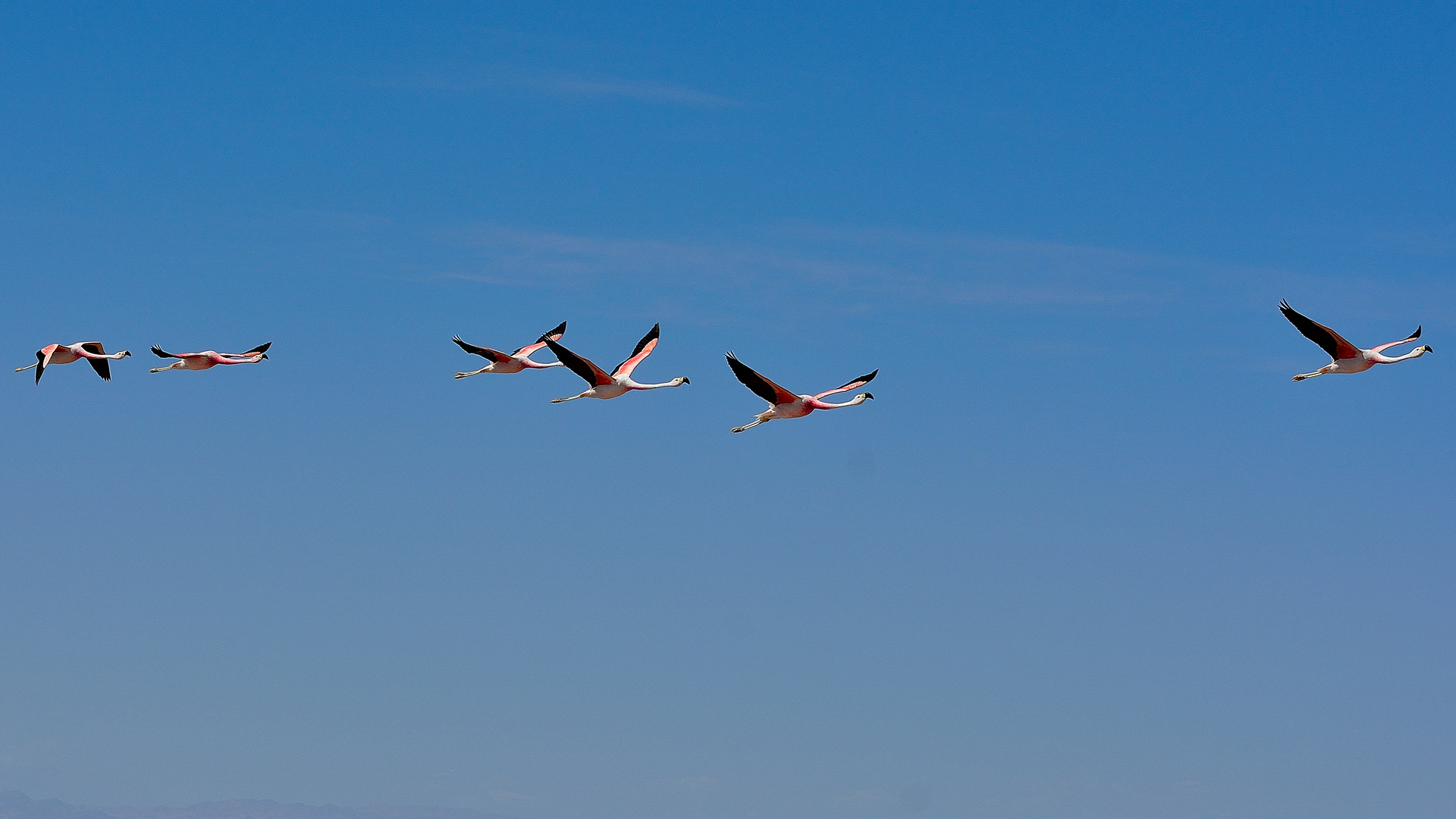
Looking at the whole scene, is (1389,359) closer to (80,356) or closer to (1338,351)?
(1338,351)

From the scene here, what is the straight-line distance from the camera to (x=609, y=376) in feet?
227

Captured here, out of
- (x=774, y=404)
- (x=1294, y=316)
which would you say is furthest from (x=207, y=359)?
(x=1294, y=316)

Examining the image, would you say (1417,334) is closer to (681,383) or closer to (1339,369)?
(1339,369)

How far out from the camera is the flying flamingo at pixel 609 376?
2653 inches

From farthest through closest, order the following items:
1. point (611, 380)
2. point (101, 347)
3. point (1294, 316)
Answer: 1. point (101, 347)
2. point (611, 380)
3. point (1294, 316)

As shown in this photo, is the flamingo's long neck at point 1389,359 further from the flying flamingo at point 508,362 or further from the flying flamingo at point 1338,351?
the flying flamingo at point 508,362

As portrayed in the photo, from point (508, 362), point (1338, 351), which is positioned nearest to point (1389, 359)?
point (1338, 351)

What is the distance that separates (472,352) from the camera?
240ft

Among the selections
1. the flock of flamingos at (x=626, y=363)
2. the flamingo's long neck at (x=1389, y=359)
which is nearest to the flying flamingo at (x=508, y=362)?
the flock of flamingos at (x=626, y=363)

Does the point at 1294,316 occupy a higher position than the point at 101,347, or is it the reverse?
the point at 101,347

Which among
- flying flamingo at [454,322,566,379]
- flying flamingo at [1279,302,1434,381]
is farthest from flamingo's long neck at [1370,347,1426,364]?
flying flamingo at [454,322,566,379]

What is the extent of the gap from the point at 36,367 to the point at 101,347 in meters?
3.06

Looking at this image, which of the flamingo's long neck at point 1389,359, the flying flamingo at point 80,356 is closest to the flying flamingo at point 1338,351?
the flamingo's long neck at point 1389,359

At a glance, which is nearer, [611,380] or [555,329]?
[611,380]
